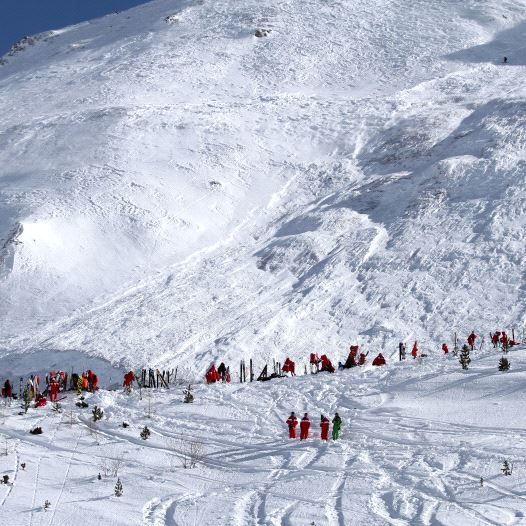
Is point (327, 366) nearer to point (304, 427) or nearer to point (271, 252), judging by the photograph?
point (304, 427)

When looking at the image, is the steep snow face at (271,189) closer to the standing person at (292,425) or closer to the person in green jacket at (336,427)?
the standing person at (292,425)

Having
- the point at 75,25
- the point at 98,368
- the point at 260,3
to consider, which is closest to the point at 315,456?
the point at 98,368

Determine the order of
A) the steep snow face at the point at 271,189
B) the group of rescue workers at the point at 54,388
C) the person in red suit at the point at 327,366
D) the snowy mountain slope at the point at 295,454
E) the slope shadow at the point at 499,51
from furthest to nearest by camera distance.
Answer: the slope shadow at the point at 499,51, the steep snow face at the point at 271,189, the person in red suit at the point at 327,366, the group of rescue workers at the point at 54,388, the snowy mountain slope at the point at 295,454

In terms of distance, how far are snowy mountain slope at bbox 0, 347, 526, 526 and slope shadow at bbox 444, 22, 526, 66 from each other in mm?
41992

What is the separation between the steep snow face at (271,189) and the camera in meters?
34.2

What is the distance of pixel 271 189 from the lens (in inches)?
1844

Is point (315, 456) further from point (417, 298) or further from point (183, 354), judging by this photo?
point (417, 298)

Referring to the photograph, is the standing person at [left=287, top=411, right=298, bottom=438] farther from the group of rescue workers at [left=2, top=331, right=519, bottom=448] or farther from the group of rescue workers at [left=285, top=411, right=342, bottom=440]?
the group of rescue workers at [left=2, top=331, right=519, bottom=448]

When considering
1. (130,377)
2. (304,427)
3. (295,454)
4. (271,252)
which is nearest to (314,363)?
(130,377)

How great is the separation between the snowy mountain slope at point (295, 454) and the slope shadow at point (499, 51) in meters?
42.0

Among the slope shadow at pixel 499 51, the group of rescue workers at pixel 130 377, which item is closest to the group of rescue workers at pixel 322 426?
the group of rescue workers at pixel 130 377

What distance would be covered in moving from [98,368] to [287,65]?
3930 cm

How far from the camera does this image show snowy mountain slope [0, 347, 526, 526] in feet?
44.3

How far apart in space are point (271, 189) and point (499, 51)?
2764 centimetres
